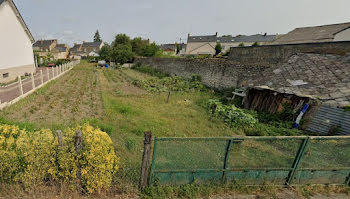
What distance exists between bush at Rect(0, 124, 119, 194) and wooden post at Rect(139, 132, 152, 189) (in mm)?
597

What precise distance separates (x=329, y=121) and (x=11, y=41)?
71.0 feet

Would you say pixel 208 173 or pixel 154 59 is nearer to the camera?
pixel 208 173

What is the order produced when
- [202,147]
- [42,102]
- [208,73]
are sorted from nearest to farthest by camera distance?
[202,147]
[42,102]
[208,73]

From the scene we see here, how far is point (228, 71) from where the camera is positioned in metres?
11.8

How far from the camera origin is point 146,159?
2762mm

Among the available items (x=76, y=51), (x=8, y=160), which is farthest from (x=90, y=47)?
(x=8, y=160)

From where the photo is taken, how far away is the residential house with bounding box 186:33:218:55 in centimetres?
4512

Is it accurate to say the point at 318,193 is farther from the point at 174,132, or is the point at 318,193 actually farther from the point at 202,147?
→ the point at 174,132

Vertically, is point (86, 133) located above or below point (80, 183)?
above

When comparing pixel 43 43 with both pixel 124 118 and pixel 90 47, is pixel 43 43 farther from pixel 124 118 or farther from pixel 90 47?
pixel 124 118

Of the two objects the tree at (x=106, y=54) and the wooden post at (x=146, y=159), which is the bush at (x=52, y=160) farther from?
the tree at (x=106, y=54)

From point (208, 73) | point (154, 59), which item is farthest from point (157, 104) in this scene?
point (154, 59)

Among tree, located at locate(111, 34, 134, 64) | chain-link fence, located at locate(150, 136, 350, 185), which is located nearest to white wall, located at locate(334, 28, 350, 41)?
chain-link fence, located at locate(150, 136, 350, 185)

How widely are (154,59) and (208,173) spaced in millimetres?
23993
